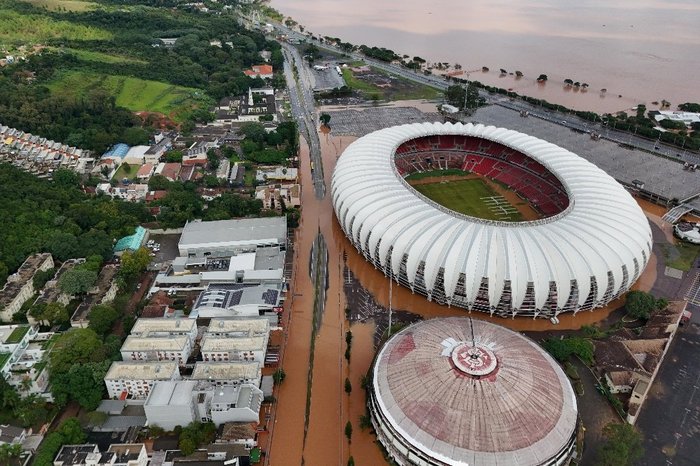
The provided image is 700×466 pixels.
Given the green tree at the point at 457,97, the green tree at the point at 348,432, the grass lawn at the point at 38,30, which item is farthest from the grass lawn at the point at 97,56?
the green tree at the point at 348,432

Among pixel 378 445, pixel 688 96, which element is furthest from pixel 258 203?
pixel 688 96

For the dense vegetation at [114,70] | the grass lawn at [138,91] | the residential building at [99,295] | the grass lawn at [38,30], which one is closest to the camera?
the residential building at [99,295]

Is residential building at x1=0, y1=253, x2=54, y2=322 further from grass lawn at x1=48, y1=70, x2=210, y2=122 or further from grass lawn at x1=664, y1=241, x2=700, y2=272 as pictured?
grass lawn at x1=664, y1=241, x2=700, y2=272

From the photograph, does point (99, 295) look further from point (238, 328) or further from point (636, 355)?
point (636, 355)

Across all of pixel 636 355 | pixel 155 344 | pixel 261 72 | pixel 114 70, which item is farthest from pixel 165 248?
pixel 261 72

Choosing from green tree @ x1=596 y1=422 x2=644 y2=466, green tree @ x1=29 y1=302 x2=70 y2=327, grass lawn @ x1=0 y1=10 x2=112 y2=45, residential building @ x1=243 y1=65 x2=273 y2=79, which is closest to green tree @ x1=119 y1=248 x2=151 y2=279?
green tree @ x1=29 y1=302 x2=70 y2=327

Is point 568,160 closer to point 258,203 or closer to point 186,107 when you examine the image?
point 258,203

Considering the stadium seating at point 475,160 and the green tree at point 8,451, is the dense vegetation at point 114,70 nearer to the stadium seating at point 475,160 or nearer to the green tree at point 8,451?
the stadium seating at point 475,160
